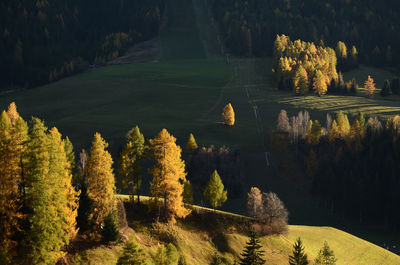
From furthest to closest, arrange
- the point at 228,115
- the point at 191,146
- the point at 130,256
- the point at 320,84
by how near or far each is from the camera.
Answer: the point at 320,84, the point at 228,115, the point at 191,146, the point at 130,256

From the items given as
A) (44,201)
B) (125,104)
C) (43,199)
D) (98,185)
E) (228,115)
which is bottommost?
(228,115)

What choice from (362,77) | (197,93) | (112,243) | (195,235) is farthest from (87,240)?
(362,77)

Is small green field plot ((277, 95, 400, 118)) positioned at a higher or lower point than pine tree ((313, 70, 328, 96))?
lower

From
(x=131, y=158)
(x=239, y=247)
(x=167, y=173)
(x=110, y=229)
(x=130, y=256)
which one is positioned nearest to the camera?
(x=130, y=256)

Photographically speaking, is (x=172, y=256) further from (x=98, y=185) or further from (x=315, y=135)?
(x=315, y=135)

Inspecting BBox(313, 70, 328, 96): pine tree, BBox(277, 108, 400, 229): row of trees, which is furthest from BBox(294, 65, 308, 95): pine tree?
BBox(277, 108, 400, 229): row of trees

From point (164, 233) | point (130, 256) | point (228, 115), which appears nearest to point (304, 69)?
point (228, 115)

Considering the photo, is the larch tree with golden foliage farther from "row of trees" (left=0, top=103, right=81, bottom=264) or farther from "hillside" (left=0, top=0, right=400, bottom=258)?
"row of trees" (left=0, top=103, right=81, bottom=264)

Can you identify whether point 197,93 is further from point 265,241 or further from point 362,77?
point 265,241
